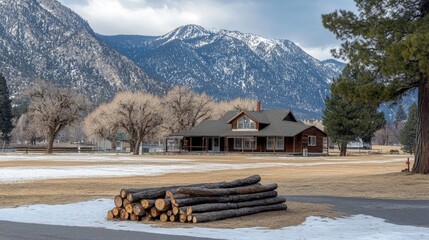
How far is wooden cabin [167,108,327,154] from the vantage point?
87125 mm

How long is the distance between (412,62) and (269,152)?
60.1m

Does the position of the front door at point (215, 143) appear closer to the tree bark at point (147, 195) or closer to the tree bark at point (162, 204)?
the tree bark at point (147, 195)

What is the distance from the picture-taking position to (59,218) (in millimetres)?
15672

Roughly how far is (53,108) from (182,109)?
91.4 ft

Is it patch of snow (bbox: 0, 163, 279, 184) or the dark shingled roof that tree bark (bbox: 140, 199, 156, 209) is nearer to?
patch of snow (bbox: 0, 163, 279, 184)

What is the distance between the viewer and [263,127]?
296 feet

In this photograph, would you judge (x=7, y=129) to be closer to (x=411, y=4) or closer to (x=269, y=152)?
(x=269, y=152)

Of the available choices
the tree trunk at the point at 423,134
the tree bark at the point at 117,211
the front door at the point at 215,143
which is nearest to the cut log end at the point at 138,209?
the tree bark at the point at 117,211

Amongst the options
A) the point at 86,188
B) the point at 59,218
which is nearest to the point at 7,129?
the point at 86,188

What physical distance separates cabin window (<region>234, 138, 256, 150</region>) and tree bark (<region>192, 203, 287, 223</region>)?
238ft

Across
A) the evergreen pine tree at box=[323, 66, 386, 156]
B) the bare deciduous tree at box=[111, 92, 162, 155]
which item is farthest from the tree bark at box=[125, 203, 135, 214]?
the bare deciduous tree at box=[111, 92, 162, 155]

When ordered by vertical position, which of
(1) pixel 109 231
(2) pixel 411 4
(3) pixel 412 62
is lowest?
(1) pixel 109 231

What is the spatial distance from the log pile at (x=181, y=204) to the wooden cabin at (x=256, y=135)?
68.1 m

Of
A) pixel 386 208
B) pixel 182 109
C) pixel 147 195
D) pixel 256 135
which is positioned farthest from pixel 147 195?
pixel 182 109
